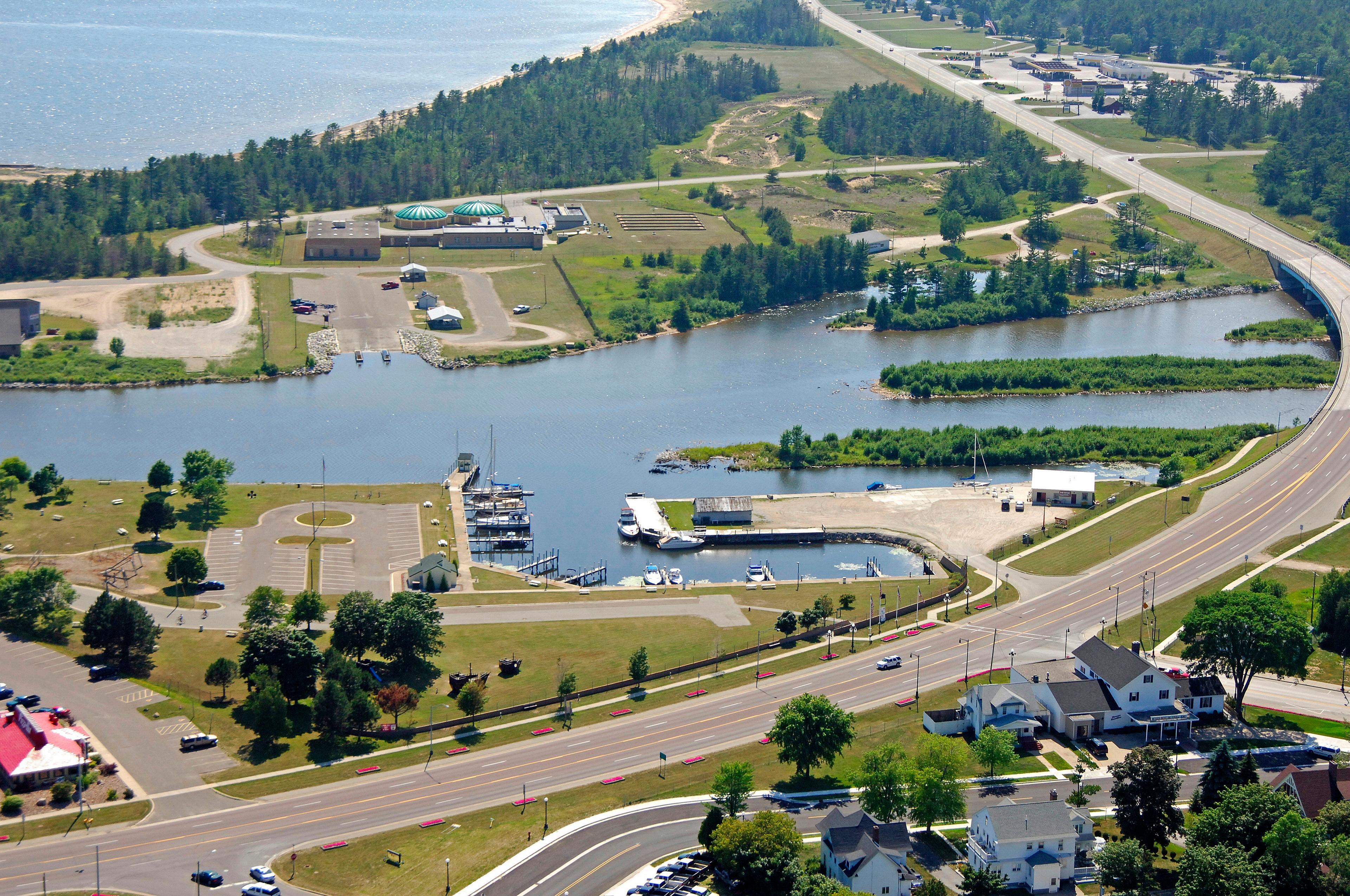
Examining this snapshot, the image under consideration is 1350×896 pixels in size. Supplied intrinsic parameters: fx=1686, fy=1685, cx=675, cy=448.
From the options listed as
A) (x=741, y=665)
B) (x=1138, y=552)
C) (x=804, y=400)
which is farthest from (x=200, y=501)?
(x=1138, y=552)

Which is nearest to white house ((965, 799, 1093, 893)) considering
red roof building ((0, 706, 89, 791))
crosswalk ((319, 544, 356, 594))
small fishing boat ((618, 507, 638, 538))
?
red roof building ((0, 706, 89, 791))

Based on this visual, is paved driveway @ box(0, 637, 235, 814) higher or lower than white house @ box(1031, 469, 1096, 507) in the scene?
lower

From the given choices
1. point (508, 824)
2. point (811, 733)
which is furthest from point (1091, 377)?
point (508, 824)

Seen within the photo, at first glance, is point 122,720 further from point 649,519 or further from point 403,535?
point 649,519

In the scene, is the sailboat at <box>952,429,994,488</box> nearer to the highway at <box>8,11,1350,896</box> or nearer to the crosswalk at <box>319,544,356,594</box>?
the highway at <box>8,11,1350,896</box>

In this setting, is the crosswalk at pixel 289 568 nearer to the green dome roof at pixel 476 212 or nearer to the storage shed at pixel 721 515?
the storage shed at pixel 721 515

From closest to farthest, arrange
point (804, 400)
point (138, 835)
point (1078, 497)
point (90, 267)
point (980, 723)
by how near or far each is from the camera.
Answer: point (138, 835)
point (980, 723)
point (1078, 497)
point (804, 400)
point (90, 267)

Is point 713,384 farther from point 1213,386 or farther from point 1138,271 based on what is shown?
point 1138,271
